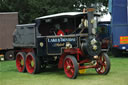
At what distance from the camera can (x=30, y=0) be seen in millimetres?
26078

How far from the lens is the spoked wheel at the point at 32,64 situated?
1164cm

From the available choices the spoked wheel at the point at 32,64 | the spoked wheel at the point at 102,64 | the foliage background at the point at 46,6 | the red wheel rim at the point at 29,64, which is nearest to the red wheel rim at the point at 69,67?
the spoked wheel at the point at 102,64

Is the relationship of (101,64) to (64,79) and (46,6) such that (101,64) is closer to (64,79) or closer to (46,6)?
(64,79)

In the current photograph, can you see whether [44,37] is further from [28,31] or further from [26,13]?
[26,13]

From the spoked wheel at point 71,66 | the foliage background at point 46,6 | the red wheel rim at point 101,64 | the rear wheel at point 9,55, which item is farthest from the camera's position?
the foliage background at point 46,6

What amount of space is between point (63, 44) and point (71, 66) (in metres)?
0.89

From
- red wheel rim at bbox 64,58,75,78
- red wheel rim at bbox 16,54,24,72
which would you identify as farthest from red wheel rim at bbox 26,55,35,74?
red wheel rim at bbox 64,58,75,78

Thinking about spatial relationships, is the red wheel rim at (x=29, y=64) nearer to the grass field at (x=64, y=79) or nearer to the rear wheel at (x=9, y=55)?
the grass field at (x=64, y=79)

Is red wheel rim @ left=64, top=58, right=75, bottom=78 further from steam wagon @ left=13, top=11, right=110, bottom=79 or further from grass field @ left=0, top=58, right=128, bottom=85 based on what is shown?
grass field @ left=0, top=58, right=128, bottom=85

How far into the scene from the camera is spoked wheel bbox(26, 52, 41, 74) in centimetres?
1164

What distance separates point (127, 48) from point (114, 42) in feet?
2.61

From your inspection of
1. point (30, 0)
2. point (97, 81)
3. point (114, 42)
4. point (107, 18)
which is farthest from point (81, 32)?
point (107, 18)

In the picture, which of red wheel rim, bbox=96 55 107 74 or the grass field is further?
red wheel rim, bbox=96 55 107 74

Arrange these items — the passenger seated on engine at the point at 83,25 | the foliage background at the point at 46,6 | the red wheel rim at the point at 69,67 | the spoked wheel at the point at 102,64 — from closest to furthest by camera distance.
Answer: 1. the red wheel rim at the point at 69,67
2. the passenger seated on engine at the point at 83,25
3. the spoked wheel at the point at 102,64
4. the foliage background at the point at 46,6
